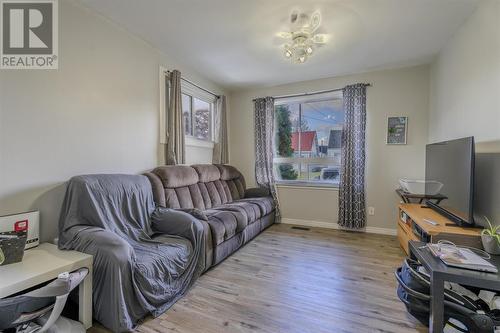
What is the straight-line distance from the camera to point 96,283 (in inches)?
63.4

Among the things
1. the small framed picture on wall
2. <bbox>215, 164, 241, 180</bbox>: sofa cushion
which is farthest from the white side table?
the small framed picture on wall

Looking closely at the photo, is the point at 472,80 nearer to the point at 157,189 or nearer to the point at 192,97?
the point at 157,189

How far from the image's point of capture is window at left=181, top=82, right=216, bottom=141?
3.62 meters

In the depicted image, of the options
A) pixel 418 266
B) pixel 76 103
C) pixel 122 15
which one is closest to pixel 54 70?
→ pixel 76 103

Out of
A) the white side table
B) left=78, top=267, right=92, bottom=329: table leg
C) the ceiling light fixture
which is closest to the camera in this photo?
the white side table

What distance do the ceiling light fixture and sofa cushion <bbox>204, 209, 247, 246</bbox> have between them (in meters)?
1.90

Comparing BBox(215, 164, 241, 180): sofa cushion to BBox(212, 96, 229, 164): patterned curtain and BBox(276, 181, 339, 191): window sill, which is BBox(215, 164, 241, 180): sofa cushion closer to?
BBox(212, 96, 229, 164): patterned curtain

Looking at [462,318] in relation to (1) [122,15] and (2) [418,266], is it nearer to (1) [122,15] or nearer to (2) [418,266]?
(2) [418,266]

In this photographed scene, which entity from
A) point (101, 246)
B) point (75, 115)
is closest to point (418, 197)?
point (101, 246)

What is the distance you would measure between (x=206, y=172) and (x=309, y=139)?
1.90 m

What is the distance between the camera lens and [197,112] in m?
3.91

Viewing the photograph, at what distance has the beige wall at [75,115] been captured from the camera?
5.68 feet

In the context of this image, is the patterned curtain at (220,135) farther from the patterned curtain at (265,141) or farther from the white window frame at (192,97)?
A: the patterned curtain at (265,141)

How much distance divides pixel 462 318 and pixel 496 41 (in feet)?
6.56
